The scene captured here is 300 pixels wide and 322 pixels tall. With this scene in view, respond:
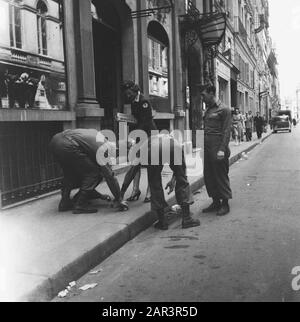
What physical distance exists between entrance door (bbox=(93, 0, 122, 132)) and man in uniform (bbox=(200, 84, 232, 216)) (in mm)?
5428

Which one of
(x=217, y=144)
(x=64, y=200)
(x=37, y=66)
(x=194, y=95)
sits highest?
(x=194, y=95)

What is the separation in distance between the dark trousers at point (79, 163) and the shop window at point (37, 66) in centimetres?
137

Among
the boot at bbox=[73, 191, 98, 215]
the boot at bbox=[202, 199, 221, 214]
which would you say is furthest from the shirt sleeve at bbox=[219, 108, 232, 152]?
the boot at bbox=[73, 191, 98, 215]

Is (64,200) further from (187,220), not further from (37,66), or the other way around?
(37,66)

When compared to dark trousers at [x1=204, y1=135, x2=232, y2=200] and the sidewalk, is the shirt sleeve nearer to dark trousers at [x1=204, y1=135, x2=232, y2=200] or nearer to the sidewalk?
dark trousers at [x1=204, y1=135, x2=232, y2=200]

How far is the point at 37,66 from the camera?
764 centimetres

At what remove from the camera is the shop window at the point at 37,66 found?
22.6 ft

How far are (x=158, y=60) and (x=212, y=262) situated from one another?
10.7 meters

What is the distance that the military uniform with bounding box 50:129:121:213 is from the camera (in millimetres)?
6020

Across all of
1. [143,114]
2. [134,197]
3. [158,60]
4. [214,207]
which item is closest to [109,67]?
[158,60]

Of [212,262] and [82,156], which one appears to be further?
[82,156]

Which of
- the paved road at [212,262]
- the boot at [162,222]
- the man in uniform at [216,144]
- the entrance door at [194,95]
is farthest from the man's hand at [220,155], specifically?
the entrance door at [194,95]
